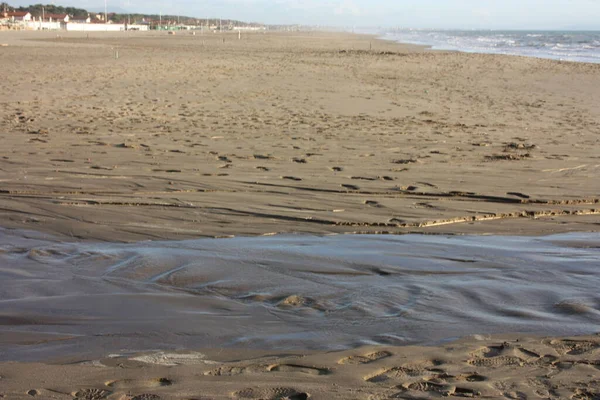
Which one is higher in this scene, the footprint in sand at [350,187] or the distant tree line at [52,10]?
the distant tree line at [52,10]

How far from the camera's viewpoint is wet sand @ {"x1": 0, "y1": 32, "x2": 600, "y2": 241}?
545 cm

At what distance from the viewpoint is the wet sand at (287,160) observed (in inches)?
215

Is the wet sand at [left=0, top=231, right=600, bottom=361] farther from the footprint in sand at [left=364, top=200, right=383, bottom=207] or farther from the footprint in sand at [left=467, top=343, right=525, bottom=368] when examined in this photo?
the footprint in sand at [left=364, top=200, right=383, bottom=207]

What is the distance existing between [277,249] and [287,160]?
9.81ft

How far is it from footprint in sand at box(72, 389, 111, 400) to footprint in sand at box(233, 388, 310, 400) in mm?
513

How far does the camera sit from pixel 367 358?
289 centimetres

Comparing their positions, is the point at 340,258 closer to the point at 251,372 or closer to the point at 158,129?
the point at 251,372

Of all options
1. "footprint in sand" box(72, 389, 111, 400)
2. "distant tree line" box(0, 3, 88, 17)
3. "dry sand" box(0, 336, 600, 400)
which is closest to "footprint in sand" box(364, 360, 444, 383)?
"dry sand" box(0, 336, 600, 400)

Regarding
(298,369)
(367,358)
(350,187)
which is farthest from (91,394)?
(350,187)

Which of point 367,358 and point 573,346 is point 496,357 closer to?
point 573,346

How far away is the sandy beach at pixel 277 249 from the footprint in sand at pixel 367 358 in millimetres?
20

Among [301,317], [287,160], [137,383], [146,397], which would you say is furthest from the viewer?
[287,160]

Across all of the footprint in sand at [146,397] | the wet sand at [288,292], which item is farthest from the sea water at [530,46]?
the footprint in sand at [146,397]

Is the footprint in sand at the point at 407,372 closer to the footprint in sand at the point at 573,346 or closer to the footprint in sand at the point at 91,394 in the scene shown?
the footprint in sand at the point at 573,346
